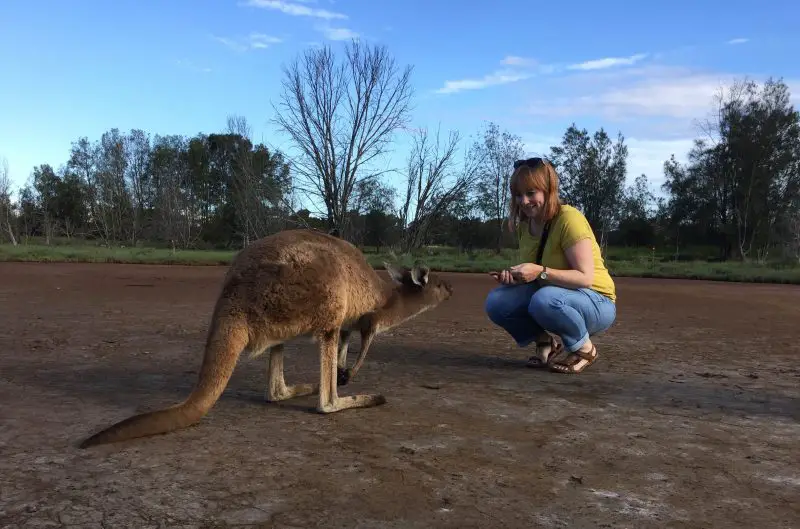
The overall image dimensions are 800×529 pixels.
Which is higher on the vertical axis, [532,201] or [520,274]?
[532,201]

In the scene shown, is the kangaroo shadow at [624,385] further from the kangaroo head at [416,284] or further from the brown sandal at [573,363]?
the kangaroo head at [416,284]

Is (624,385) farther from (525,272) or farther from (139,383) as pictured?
(139,383)

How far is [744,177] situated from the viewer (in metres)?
30.4

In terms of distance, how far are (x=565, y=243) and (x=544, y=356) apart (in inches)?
32.9

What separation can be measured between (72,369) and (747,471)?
11.5 feet

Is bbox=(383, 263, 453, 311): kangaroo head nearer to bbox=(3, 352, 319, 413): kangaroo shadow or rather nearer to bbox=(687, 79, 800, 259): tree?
bbox=(3, 352, 319, 413): kangaroo shadow

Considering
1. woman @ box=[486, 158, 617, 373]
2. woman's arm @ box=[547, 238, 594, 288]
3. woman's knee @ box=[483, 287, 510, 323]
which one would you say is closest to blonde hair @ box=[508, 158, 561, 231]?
woman @ box=[486, 158, 617, 373]

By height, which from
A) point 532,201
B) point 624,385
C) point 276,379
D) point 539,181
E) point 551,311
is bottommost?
point 624,385

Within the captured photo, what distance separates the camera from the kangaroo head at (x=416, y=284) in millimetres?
3561

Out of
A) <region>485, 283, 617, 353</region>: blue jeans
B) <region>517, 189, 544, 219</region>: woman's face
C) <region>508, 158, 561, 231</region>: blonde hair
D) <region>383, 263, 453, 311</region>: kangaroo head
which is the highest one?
<region>508, 158, 561, 231</region>: blonde hair

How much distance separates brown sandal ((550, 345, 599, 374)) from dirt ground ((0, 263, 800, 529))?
0.07 m

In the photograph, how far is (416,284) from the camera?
11.6 ft

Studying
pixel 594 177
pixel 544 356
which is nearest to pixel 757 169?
pixel 594 177

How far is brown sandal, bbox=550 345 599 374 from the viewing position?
370 cm
